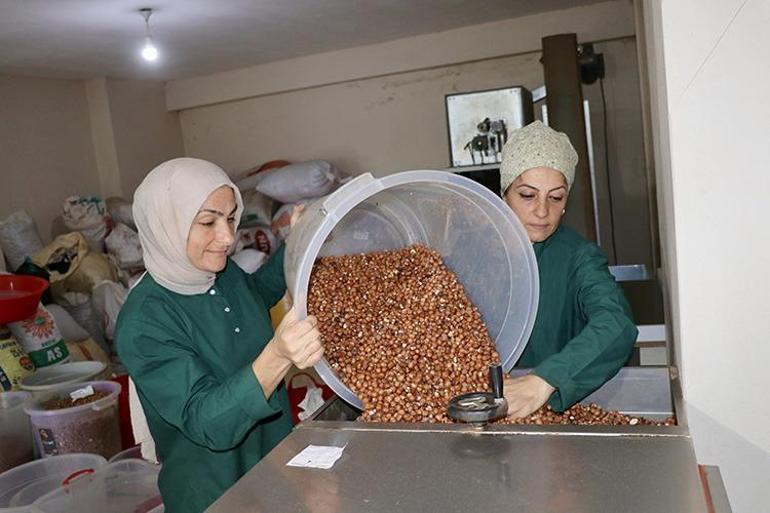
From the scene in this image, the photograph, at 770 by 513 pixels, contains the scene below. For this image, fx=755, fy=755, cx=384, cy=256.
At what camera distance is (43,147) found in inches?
191

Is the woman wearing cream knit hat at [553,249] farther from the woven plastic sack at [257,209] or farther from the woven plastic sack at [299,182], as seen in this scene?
the woven plastic sack at [257,209]

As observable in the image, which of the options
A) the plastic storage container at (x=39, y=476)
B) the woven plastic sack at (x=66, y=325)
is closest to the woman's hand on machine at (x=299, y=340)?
the plastic storage container at (x=39, y=476)

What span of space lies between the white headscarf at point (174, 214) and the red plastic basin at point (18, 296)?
1731 millimetres

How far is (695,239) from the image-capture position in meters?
1.23

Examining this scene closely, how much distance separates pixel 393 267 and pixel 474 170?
2240 mm

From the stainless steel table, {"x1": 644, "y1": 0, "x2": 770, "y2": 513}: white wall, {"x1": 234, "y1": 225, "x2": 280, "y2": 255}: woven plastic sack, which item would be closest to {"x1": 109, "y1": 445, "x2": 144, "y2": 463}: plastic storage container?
the stainless steel table

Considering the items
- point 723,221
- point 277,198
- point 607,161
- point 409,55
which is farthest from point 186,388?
point 409,55

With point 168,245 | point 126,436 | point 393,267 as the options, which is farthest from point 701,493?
point 126,436

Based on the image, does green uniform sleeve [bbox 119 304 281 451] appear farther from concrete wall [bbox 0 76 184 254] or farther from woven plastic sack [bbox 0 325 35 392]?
concrete wall [bbox 0 76 184 254]

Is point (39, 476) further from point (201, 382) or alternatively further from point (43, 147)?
point (43, 147)

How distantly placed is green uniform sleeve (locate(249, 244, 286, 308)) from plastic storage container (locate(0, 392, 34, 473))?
1487 millimetres

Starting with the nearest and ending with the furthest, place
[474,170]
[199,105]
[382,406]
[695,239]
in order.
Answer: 1. [695,239]
2. [382,406]
3. [474,170]
4. [199,105]

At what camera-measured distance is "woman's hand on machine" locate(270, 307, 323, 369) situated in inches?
50.5

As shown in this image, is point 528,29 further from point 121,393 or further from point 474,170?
point 121,393
